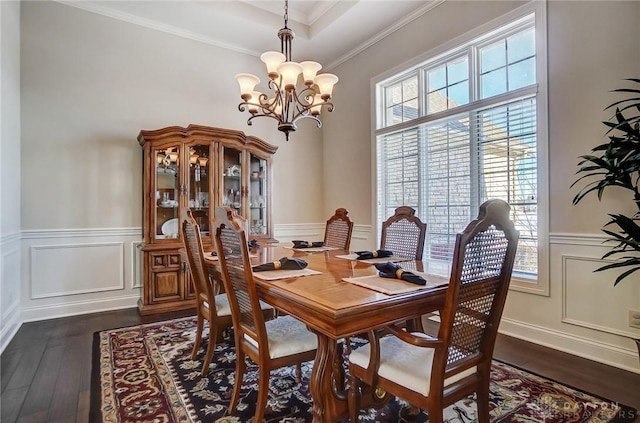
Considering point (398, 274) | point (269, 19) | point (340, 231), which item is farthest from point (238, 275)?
point (269, 19)

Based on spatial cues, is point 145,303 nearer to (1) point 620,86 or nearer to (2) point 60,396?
(2) point 60,396

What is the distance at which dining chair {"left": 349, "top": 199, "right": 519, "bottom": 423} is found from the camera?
120cm

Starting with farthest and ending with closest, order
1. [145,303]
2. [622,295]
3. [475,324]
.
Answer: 1. [145,303]
2. [622,295]
3. [475,324]

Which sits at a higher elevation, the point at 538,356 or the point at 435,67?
the point at 435,67

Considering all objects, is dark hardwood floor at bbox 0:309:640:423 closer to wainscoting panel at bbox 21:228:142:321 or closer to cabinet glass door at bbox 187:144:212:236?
wainscoting panel at bbox 21:228:142:321

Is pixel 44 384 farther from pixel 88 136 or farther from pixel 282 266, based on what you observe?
pixel 88 136

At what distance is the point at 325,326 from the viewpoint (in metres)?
1.18

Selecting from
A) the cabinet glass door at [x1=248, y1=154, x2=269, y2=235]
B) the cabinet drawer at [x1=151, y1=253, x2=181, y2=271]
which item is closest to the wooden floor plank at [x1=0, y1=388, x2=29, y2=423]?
the cabinet drawer at [x1=151, y1=253, x2=181, y2=271]

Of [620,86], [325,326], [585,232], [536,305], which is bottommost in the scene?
[536,305]

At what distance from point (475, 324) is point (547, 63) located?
2342 millimetres

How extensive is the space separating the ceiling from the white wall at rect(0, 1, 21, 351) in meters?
0.82

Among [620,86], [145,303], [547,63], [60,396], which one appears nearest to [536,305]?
[620,86]

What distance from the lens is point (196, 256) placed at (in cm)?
226

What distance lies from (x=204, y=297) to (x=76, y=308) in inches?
84.1
